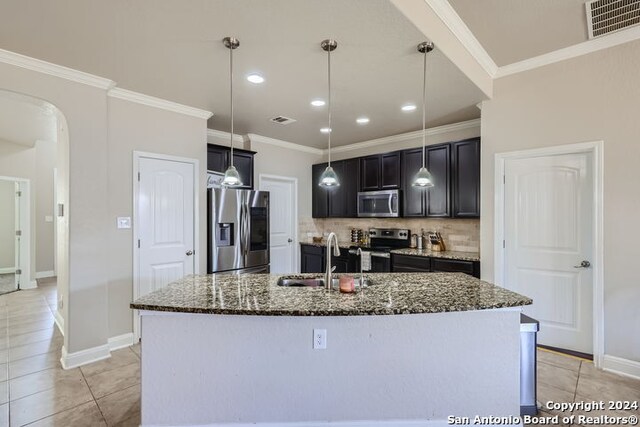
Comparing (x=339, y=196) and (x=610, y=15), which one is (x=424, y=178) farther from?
Result: (x=339, y=196)

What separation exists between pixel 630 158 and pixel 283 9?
2979mm

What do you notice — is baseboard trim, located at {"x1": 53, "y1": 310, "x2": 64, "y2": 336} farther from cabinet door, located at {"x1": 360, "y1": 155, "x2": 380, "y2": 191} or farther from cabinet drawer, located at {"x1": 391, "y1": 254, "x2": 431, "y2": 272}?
cabinet door, located at {"x1": 360, "y1": 155, "x2": 380, "y2": 191}

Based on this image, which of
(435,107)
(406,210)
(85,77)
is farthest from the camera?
Answer: (406,210)

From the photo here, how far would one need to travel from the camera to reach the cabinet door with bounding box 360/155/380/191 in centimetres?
480

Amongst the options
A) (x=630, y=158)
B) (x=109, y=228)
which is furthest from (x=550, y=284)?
(x=109, y=228)

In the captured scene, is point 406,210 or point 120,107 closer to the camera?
point 120,107

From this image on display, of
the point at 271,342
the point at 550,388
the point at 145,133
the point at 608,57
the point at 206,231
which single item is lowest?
the point at 550,388

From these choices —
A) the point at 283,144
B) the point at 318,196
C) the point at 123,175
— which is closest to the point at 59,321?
the point at 123,175

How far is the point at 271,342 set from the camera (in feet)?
5.87

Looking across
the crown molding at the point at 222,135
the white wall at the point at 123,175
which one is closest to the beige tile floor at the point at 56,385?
the white wall at the point at 123,175

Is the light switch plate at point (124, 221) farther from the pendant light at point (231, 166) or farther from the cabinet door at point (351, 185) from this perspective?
the cabinet door at point (351, 185)

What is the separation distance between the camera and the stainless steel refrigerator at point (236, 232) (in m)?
3.79

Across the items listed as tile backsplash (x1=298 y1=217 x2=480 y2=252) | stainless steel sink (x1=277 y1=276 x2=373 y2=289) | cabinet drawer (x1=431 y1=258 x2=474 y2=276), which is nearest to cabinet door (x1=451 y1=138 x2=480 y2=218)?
tile backsplash (x1=298 y1=217 x2=480 y2=252)

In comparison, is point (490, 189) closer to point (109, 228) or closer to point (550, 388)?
point (550, 388)
